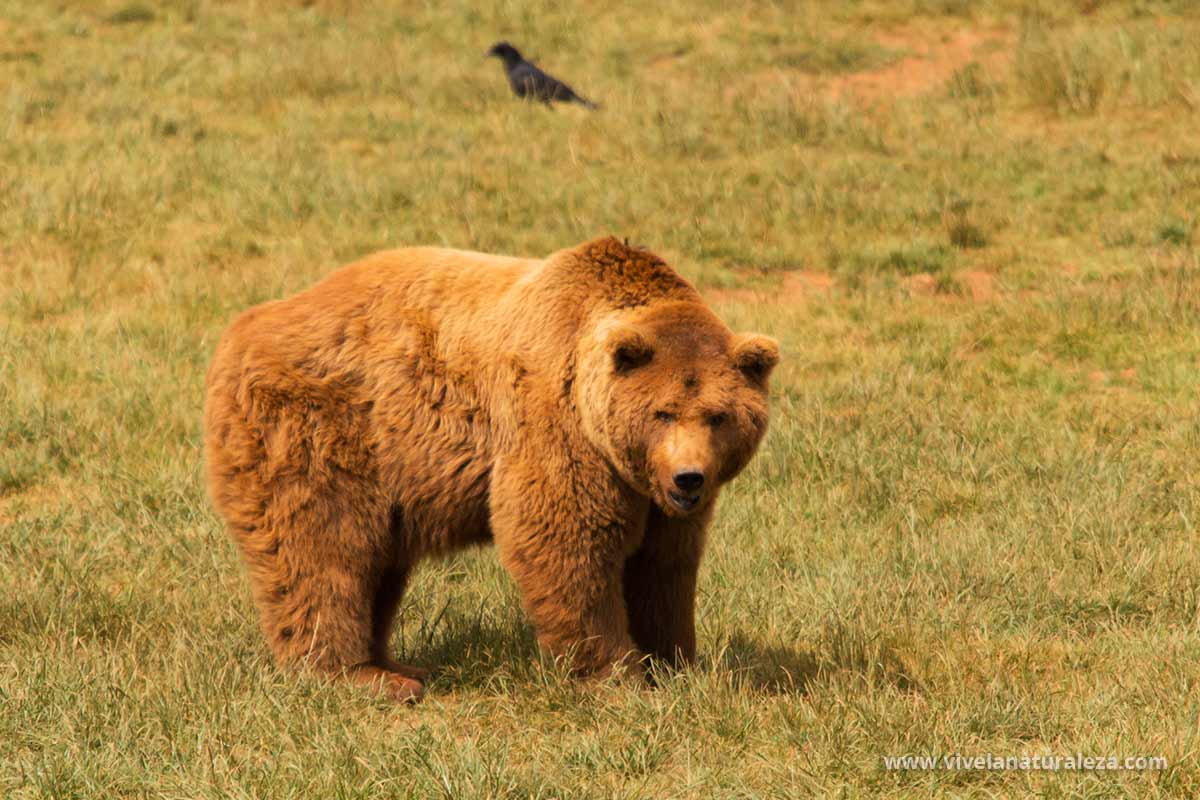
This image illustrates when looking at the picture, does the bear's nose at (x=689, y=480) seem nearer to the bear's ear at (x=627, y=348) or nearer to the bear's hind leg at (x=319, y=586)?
the bear's ear at (x=627, y=348)

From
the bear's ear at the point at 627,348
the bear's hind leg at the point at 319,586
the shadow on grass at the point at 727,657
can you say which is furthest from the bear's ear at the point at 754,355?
the bear's hind leg at the point at 319,586

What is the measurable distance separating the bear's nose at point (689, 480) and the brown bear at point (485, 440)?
185 mm

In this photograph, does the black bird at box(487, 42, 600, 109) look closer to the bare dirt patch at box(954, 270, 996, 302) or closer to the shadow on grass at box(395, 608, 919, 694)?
the bare dirt patch at box(954, 270, 996, 302)

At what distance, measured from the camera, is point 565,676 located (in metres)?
5.02

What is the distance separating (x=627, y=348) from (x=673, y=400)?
0.24 m

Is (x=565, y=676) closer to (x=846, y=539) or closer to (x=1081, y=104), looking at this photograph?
(x=846, y=539)

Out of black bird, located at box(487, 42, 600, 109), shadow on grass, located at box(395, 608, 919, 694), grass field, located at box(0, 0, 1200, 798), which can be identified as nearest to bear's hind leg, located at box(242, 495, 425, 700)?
grass field, located at box(0, 0, 1200, 798)

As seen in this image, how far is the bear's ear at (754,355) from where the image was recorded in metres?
4.93

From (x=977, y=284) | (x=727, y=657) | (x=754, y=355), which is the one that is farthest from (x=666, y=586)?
(x=977, y=284)

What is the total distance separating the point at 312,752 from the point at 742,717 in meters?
1.44

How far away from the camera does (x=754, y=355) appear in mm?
4949

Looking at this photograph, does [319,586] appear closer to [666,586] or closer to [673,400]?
[666,586]

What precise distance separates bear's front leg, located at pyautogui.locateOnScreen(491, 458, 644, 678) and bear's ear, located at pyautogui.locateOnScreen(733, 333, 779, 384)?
617 millimetres

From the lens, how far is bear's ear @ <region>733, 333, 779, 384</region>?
493cm
